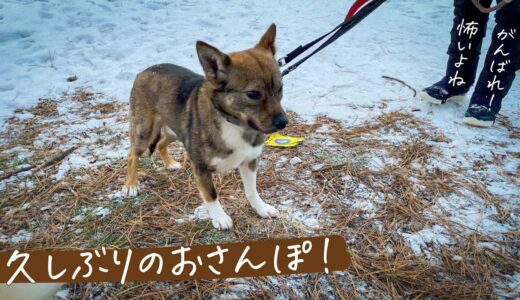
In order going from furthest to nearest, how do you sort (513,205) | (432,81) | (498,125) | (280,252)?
(432,81)
(498,125)
(513,205)
(280,252)

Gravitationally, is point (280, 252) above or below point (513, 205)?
above

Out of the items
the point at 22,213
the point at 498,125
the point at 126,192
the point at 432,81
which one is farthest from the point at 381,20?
the point at 22,213

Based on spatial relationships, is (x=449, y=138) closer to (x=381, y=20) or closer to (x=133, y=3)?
(x=381, y=20)

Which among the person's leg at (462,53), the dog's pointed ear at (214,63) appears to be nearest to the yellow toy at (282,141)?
the dog's pointed ear at (214,63)

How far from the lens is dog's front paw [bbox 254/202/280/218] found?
2.79 meters

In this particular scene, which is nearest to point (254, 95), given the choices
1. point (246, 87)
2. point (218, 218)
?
point (246, 87)

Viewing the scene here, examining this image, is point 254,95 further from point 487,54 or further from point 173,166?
point 487,54

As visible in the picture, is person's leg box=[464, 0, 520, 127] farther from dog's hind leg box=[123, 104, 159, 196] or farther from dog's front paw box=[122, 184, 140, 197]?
dog's front paw box=[122, 184, 140, 197]

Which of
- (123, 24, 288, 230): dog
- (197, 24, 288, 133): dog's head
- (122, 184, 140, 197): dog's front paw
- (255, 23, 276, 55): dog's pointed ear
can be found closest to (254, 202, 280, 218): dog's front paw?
Result: (123, 24, 288, 230): dog

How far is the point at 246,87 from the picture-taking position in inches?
86.5

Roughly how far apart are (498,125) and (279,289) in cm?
353

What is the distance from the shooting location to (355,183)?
123 inches

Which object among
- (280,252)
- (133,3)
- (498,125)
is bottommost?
(498,125)

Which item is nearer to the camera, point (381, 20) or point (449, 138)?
point (449, 138)
